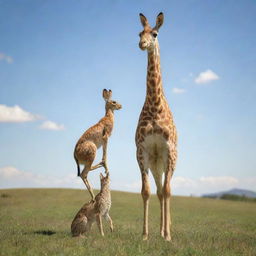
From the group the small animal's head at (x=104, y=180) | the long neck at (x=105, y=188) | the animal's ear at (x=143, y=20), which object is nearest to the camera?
the animal's ear at (x=143, y=20)

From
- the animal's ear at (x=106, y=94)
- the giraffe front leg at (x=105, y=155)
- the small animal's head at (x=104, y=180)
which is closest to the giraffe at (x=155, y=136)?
the small animal's head at (x=104, y=180)

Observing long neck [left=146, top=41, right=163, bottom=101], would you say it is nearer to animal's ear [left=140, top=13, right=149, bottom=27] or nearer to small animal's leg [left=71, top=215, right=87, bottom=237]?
animal's ear [left=140, top=13, right=149, bottom=27]

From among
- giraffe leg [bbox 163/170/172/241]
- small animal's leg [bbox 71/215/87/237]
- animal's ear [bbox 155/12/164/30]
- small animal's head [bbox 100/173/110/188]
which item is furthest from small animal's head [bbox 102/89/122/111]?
giraffe leg [bbox 163/170/172/241]

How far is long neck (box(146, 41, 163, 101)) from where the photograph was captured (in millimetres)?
9820

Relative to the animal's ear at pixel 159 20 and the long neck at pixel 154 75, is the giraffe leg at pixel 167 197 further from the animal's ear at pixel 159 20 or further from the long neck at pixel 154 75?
the animal's ear at pixel 159 20

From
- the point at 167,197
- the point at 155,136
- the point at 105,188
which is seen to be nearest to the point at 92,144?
the point at 105,188

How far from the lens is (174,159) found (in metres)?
9.29

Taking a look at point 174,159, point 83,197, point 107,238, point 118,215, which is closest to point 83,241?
point 107,238

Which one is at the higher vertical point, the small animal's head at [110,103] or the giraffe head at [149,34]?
the giraffe head at [149,34]

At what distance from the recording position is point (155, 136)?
361 inches

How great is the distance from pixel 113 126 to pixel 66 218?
553cm

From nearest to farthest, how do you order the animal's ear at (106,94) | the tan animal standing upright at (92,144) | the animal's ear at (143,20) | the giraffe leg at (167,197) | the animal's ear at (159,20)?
1. the giraffe leg at (167,197)
2. the animal's ear at (159,20)
3. the animal's ear at (143,20)
4. the tan animal standing upright at (92,144)
5. the animal's ear at (106,94)

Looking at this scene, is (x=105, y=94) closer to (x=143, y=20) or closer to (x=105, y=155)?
(x=105, y=155)

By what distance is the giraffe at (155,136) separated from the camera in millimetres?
9156
